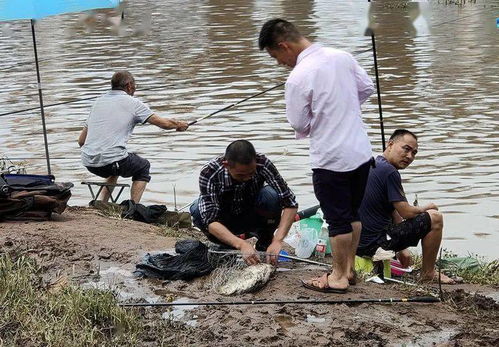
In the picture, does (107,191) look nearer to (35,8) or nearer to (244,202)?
(35,8)

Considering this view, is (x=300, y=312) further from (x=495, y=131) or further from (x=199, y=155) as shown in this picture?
(x=495, y=131)

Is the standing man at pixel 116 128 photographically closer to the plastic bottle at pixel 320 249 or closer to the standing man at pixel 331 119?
the plastic bottle at pixel 320 249

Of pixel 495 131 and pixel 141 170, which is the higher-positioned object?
pixel 141 170

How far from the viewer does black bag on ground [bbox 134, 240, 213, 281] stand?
551 cm

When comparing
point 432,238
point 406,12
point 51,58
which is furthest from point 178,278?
point 406,12

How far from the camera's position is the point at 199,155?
11047 mm

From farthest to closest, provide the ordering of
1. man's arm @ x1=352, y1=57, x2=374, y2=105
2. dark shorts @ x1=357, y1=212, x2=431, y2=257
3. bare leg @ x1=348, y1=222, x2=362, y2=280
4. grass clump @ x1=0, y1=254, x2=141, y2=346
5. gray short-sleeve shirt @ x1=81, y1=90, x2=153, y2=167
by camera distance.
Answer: gray short-sleeve shirt @ x1=81, y1=90, x2=153, y2=167 → dark shorts @ x1=357, y1=212, x2=431, y2=257 → bare leg @ x1=348, y1=222, x2=362, y2=280 → man's arm @ x1=352, y1=57, x2=374, y2=105 → grass clump @ x1=0, y1=254, x2=141, y2=346

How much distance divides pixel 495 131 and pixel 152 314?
7605 millimetres

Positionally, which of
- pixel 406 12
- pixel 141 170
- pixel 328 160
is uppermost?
pixel 328 160

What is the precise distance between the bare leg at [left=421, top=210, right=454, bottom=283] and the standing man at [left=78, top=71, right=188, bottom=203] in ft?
9.55

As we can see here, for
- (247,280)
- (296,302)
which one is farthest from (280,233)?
(296,302)

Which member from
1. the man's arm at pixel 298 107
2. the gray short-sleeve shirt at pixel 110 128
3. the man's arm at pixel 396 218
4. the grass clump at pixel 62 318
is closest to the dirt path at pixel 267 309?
the grass clump at pixel 62 318

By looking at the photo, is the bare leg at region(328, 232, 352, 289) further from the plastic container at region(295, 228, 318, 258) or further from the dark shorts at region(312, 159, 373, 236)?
the plastic container at region(295, 228, 318, 258)

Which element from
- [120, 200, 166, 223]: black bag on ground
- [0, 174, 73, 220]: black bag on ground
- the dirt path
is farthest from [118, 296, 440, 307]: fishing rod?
[120, 200, 166, 223]: black bag on ground
